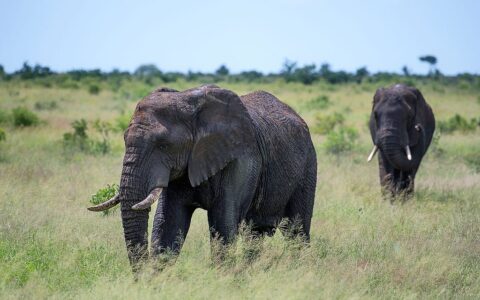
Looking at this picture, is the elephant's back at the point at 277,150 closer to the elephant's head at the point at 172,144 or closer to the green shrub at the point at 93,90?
the elephant's head at the point at 172,144

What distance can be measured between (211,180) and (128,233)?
953 mm

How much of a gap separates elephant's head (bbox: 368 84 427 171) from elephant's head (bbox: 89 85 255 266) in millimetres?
6363

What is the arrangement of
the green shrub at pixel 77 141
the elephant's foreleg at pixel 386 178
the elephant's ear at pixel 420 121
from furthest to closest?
the green shrub at pixel 77 141 → the elephant's ear at pixel 420 121 → the elephant's foreleg at pixel 386 178

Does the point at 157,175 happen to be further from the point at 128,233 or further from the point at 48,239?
the point at 48,239

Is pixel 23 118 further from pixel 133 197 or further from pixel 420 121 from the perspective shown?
pixel 133 197

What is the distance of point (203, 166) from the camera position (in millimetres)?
7086

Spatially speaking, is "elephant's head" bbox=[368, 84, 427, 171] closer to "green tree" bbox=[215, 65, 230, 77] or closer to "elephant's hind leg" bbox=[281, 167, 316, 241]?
"elephant's hind leg" bbox=[281, 167, 316, 241]

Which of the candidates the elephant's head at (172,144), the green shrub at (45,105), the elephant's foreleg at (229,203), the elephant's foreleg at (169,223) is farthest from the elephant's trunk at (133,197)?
the green shrub at (45,105)

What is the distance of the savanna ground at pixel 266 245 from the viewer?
22.8ft

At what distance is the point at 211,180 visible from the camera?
7312mm

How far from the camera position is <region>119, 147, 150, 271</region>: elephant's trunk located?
6.52m

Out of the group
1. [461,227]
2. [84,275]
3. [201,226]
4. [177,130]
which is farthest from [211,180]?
[461,227]

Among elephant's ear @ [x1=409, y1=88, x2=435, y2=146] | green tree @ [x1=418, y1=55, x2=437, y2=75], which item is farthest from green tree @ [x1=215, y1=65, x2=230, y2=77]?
elephant's ear @ [x1=409, y1=88, x2=435, y2=146]

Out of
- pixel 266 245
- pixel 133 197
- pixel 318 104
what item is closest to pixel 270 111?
pixel 266 245
